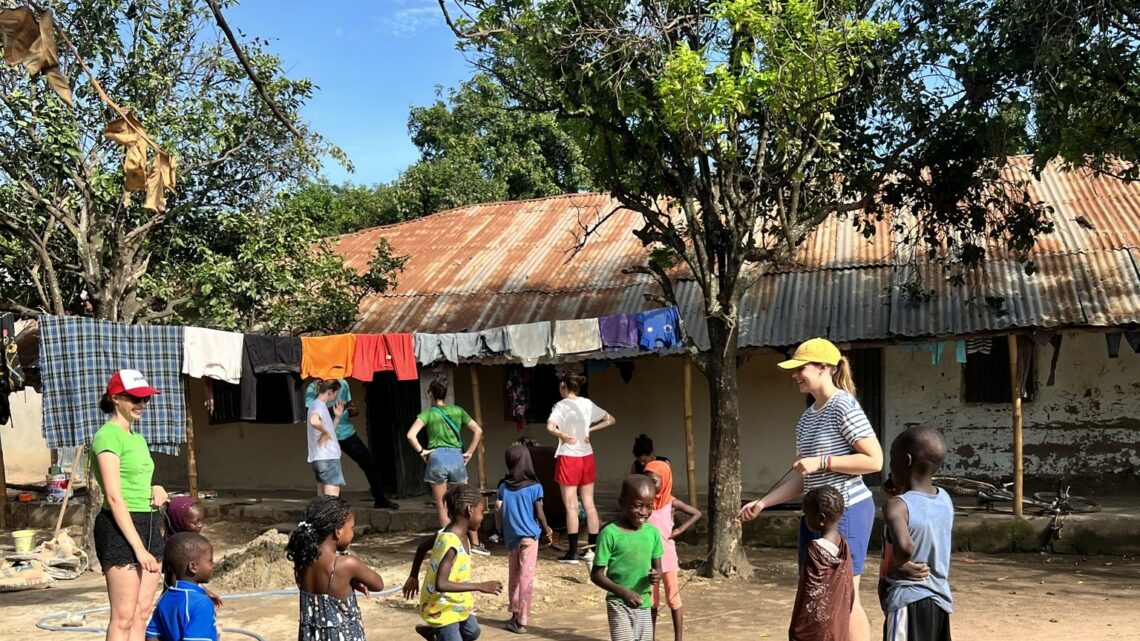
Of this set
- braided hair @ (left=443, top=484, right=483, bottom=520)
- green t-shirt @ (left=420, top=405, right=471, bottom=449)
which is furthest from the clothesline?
braided hair @ (left=443, top=484, right=483, bottom=520)

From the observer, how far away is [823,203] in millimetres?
8539

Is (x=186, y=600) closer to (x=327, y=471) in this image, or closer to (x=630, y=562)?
(x=630, y=562)

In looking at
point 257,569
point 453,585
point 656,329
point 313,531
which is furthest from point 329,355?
point 313,531

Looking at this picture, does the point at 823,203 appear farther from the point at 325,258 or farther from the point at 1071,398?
the point at 325,258

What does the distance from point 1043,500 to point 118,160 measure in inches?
408

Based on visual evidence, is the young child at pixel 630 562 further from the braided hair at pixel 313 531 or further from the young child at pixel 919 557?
the braided hair at pixel 313 531

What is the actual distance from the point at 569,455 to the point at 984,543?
4150mm

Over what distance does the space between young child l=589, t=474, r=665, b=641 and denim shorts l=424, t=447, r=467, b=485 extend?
4526 millimetres

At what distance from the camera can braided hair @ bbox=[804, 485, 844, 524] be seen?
4.02 metres

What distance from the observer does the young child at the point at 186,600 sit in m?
3.98

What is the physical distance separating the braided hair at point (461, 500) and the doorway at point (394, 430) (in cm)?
841

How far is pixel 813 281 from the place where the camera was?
1180cm

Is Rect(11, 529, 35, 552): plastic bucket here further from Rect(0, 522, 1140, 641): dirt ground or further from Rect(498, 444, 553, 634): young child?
Rect(498, 444, 553, 634): young child

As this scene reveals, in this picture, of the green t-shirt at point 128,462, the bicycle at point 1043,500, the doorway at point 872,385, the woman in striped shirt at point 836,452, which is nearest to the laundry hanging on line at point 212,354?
the green t-shirt at point 128,462
